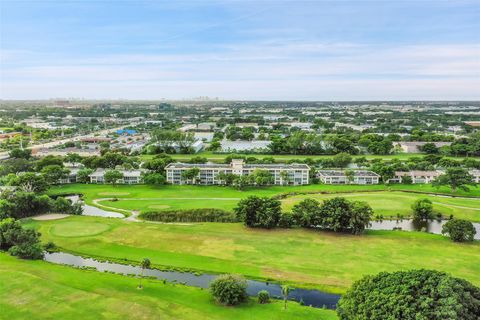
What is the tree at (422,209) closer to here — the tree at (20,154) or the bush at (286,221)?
the bush at (286,221)

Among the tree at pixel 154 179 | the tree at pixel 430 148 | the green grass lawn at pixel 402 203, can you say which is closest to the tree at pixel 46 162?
the tree at pixel 154 179

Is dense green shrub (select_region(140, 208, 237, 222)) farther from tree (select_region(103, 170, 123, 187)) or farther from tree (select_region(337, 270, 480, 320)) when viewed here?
tree (select_region(337, 270, 480, 320))

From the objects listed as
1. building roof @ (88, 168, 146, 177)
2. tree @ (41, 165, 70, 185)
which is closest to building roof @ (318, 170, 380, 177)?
building roof @ (88, 168, 146, 177)

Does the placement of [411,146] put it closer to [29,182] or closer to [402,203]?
[402,203]

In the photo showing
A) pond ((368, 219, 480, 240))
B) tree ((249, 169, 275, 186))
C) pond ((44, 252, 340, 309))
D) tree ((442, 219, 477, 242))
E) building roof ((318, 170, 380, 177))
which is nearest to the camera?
pond ((44, 252, 340, 309))

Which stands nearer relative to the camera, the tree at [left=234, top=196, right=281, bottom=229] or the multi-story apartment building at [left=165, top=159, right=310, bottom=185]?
the tree at [left=234, top=196, right=281, bottom=229]

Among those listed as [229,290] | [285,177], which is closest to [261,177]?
[285,177]
